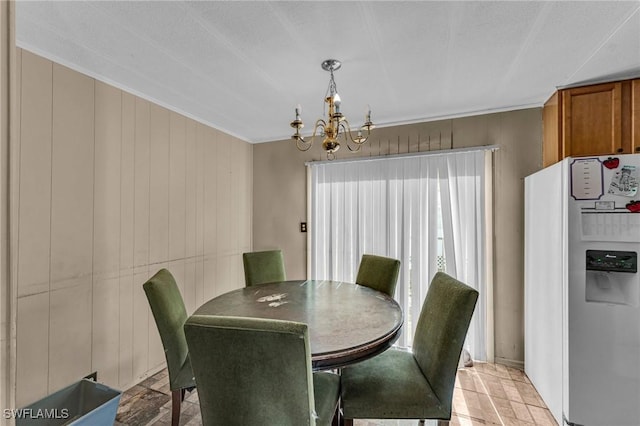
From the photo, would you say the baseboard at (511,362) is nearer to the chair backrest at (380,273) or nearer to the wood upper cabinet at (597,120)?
the chair backrest at (380,273)

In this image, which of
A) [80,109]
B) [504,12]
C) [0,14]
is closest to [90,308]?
[80,109]

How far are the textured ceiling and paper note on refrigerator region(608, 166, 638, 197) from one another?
2.33ft

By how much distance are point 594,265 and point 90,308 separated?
3342 millimetres

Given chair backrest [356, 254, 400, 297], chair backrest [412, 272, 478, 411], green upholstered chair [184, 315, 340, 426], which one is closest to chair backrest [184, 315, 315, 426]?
green upholstered chair [184, 315, 340, 426]

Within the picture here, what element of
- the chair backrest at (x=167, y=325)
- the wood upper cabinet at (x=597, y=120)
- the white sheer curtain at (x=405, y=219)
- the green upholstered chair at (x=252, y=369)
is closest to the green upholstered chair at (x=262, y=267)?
the white sheer curtain at (x=405, y=219)

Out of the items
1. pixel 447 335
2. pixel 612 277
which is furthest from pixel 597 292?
pixel 447 335

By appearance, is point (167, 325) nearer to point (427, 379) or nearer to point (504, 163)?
point (427, 379)

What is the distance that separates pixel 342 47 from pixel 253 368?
1742 mm

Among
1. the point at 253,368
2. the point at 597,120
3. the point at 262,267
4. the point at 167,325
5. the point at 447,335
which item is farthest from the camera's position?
the point at 262,267

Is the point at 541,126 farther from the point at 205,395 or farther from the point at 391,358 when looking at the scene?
the point at 205,395

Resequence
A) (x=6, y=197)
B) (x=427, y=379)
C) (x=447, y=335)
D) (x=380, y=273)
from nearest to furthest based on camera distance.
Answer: (x=6, y=197) → (x=447, y=335) → (x=427, y=379) → (x=380, y=273)

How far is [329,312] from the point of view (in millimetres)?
1805

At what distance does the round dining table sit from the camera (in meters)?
1.36

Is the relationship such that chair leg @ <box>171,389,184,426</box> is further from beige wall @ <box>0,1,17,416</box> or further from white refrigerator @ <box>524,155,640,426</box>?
white refrigerator @ <box>524,155,640,426</box>
